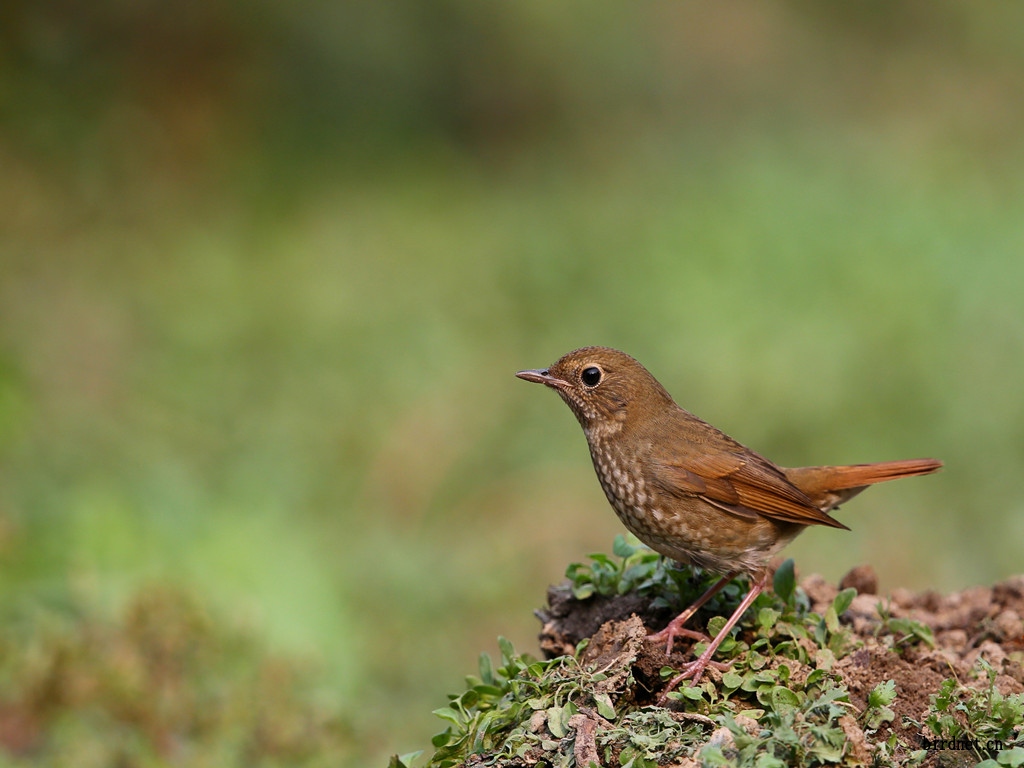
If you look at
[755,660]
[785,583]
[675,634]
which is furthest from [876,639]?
[675,634]

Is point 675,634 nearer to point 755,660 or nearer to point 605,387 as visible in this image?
point 755,660

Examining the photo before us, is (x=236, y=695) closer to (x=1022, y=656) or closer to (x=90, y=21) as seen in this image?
(x=1022, y=656)

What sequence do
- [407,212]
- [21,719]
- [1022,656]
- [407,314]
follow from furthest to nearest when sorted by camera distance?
[407,212], [407,314], [21,719], [1022,656]

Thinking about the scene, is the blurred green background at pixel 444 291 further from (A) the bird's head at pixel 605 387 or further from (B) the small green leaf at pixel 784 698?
(B) the small green leaf at pixel 784 698

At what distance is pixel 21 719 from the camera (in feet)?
18.2

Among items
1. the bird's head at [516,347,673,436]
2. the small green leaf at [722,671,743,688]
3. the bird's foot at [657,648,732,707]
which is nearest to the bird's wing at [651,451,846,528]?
the bird's head at [516,347,673,436]

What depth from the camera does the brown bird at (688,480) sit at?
13.5 ft

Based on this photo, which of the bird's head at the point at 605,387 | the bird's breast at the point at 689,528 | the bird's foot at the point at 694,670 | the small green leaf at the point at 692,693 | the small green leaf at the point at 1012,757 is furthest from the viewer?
the bird's head at the point at 605,387

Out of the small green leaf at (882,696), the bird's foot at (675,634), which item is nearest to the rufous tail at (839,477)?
the bird's foot at (675,634)

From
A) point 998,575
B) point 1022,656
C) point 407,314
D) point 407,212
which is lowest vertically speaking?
point 1022,656

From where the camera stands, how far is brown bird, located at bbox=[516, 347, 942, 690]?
4.11 metres

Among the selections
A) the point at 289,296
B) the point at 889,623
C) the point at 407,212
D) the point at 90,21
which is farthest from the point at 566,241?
the point at 889,623

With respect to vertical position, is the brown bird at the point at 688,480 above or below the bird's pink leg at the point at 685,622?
above

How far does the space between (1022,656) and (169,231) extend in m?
9.24
